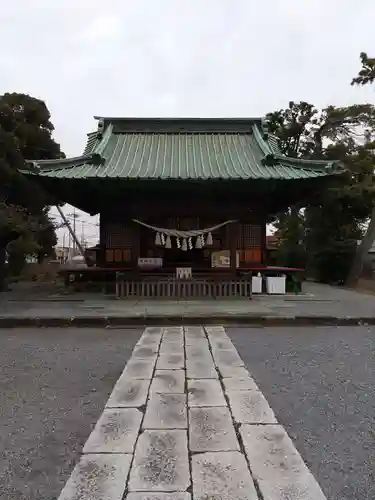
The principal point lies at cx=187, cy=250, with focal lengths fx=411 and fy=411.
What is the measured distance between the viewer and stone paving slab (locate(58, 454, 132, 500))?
89.4 inches

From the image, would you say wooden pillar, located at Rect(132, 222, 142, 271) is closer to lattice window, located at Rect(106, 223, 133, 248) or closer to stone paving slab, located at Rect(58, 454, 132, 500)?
lattice window, located at Rect(106, 223, 133, 248)

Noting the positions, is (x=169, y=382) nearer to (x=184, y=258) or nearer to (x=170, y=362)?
(x=170, y=362)

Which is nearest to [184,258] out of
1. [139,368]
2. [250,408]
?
[139,368]

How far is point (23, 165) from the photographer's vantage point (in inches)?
642

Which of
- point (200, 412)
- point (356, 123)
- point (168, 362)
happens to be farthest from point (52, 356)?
point (356, 123)

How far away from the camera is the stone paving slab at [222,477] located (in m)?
2.27

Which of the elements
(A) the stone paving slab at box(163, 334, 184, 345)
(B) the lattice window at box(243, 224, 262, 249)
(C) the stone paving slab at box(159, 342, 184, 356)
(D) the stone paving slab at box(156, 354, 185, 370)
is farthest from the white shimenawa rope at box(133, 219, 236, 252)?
(D) the stone paving slab at box(156, 354, 185, 370)

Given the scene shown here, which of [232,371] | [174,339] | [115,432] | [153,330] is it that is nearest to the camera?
[115,432]

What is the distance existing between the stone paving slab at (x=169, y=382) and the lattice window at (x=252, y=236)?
9727 mm

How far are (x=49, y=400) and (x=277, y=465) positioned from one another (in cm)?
229

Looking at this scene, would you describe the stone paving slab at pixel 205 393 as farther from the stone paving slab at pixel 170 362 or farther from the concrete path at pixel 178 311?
the concrete path at pixel 178 311

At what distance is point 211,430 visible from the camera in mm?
3117

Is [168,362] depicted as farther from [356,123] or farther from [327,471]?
[356,123]

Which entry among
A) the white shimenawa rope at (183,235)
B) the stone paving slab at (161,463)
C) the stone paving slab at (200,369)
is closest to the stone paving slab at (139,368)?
the stone paving slab at (200,369)
